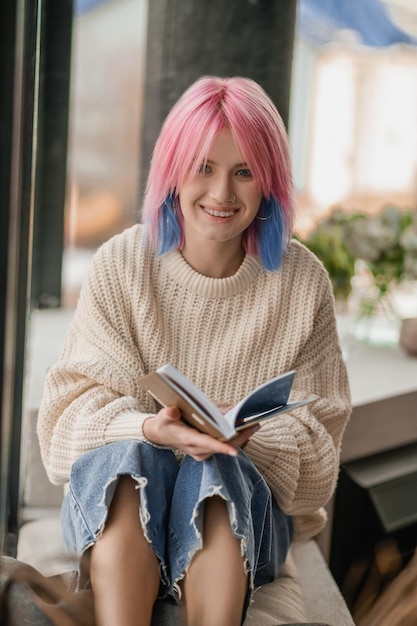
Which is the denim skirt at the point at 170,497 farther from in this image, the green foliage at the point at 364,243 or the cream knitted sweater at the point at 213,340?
the green foliage at the point at 364,243

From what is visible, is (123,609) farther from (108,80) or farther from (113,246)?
(108,80)

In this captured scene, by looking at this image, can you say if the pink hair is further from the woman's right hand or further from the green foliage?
the green foliage

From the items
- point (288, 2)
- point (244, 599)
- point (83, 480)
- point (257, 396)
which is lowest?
point (244, 599)

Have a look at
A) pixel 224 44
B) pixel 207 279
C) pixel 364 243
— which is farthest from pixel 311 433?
pixel 224 44

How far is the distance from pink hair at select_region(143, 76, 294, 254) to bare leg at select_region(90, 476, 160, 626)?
1.86ft

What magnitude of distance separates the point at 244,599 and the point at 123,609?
21 cm

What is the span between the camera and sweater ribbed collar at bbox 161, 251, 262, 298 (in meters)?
1.65

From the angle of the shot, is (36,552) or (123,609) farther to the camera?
(36,552)

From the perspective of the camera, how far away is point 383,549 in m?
2.22

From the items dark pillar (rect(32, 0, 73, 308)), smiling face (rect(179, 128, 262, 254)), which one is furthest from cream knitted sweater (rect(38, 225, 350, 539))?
dark pillar (rect(32, 0, 73, 308))

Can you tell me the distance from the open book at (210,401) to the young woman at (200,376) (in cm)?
4

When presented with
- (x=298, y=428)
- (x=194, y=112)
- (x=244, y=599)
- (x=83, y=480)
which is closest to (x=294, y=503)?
(x=298, y=428)

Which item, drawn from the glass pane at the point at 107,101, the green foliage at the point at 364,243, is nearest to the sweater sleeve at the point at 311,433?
the green foliage at the point at 364,243

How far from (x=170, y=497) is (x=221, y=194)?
54 centimetres
